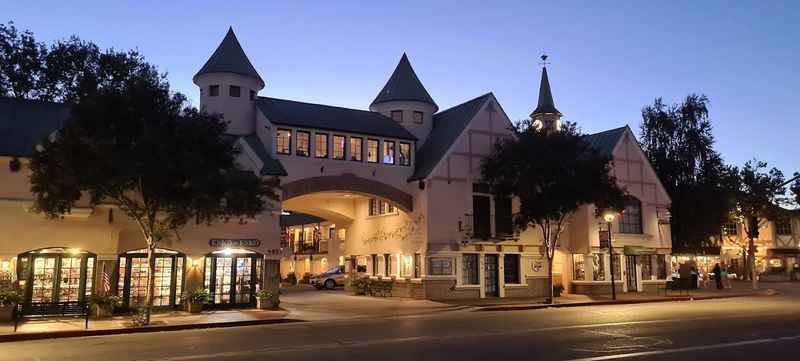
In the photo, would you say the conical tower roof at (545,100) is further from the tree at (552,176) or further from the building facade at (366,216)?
the tree at (552,176)

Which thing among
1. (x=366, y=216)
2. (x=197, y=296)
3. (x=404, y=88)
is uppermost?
(x=404, y=88)

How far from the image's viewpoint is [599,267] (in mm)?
35938

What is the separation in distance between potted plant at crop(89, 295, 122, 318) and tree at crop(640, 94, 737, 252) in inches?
1396

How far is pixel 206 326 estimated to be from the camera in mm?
20156

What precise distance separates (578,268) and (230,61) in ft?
71.5

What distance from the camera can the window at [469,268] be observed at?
33.1 meters

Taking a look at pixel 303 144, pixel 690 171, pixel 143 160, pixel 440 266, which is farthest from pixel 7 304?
pixel 690 171

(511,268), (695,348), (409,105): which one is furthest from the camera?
(409,105)

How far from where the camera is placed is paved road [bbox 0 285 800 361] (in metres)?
12.5

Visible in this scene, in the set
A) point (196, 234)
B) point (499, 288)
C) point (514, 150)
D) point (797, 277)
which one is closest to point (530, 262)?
point (499, 288)

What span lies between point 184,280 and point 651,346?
706 inches

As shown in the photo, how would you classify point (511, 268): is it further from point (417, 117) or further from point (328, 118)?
point (328, 118)

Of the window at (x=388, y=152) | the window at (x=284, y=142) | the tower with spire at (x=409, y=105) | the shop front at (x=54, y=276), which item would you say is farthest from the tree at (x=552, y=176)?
the shop front at (x=54, y=276)

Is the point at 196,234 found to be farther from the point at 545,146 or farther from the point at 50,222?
the point at 545,146
